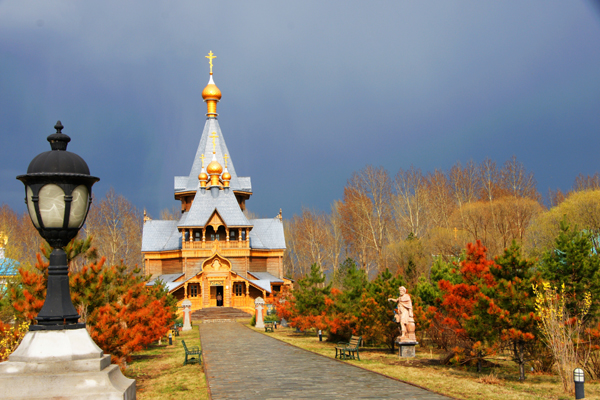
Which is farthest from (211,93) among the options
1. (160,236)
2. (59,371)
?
(59,371)

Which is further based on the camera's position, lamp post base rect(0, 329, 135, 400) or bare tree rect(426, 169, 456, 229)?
bare tree rect(426, 169, 456, 229)

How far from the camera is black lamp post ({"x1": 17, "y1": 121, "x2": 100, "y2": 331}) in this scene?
18.1ft

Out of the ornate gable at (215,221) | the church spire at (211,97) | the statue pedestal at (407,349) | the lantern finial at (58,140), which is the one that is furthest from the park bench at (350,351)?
the church spire at (211,97)

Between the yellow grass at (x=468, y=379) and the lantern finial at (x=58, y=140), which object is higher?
the lantern finial at (x=58, y=140)

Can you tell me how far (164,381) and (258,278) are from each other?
3228cm

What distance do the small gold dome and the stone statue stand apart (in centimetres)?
3435

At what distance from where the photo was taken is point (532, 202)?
4541 centimetres

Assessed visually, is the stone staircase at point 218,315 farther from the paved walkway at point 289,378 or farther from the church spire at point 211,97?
the church spire at point 211,97

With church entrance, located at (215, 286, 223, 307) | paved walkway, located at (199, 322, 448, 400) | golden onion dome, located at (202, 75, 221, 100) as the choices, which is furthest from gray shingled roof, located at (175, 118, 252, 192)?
paved walkway, located at (199, 322, 448, 400)

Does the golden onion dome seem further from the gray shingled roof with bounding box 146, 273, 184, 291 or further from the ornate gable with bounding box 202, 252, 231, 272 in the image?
the gray shingled roof with bounding box 146, 273, 184, 291

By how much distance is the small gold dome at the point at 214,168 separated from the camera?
49.3m

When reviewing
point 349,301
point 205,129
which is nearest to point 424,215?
point 205,129

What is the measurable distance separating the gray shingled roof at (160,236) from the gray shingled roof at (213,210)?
258 centimetres

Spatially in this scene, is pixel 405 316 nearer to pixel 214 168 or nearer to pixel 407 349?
pixel 407 349
